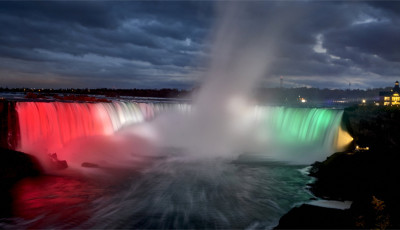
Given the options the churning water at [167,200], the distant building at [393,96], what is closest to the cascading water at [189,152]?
the churning water at [167,200]

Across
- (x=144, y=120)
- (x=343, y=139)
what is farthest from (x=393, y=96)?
(x=144, y=120)

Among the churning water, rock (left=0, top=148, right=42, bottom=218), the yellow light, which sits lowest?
the churning water

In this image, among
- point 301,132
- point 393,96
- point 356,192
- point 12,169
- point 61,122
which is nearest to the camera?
point 356,192

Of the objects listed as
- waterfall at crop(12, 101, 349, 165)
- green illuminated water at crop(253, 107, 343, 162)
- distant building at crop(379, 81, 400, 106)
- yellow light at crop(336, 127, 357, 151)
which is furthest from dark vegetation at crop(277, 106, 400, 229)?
distant building at crop(379, 81, 400, 106)

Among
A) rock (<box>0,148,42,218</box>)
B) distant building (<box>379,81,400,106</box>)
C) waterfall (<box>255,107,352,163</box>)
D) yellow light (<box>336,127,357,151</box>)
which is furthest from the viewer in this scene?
distant building (<box>379,81,400,106</box>)

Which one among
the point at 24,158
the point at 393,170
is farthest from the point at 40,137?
the point at 393,170

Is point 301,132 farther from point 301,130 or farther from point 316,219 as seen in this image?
point 316,219

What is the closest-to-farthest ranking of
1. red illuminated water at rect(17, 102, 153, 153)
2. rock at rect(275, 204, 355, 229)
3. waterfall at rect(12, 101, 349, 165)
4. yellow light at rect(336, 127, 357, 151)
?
rock at rect(275, 204, 355, 229) < red illuminated water at rect(17, 102, 153, 153) < waterfall at rect(12, 101, 349, 165) < yellow light at rect(336, 127, 357, 151)

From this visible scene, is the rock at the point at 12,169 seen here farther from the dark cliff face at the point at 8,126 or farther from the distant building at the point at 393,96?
the distant building at the point at 393,96

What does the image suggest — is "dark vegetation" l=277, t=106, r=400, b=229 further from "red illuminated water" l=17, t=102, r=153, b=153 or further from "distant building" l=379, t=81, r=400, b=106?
"distant building" l=379, t=81, r=400, b=106
